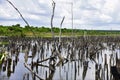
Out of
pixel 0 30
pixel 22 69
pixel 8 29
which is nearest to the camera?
pixel 22 69

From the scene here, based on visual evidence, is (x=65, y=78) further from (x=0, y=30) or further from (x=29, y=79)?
(x=0, y=30)

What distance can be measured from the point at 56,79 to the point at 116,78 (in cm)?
1027

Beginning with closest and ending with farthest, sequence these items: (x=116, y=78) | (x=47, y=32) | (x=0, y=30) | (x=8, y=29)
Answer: (x=116, y=78)
(x=0, y=30)
(x=8, y=29)
(x=47, y=32)

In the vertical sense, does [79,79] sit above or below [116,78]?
below

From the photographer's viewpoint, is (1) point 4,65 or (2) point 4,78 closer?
(2) point 4,78

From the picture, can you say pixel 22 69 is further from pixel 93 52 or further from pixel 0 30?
pixel 0 30

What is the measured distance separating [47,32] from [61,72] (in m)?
77.1

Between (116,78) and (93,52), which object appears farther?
(93,52)

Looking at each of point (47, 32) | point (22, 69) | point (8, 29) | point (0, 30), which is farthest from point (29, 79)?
point (47, 32)

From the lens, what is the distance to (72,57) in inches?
1193

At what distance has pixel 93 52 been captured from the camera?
31.8 metres

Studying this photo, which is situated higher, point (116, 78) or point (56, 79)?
point (116, 78)

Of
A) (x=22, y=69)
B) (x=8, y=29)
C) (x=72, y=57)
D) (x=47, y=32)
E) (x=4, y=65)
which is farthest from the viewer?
(x=47, y=32)

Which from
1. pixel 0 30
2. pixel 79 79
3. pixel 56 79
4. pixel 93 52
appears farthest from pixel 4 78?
pixel 0 30
